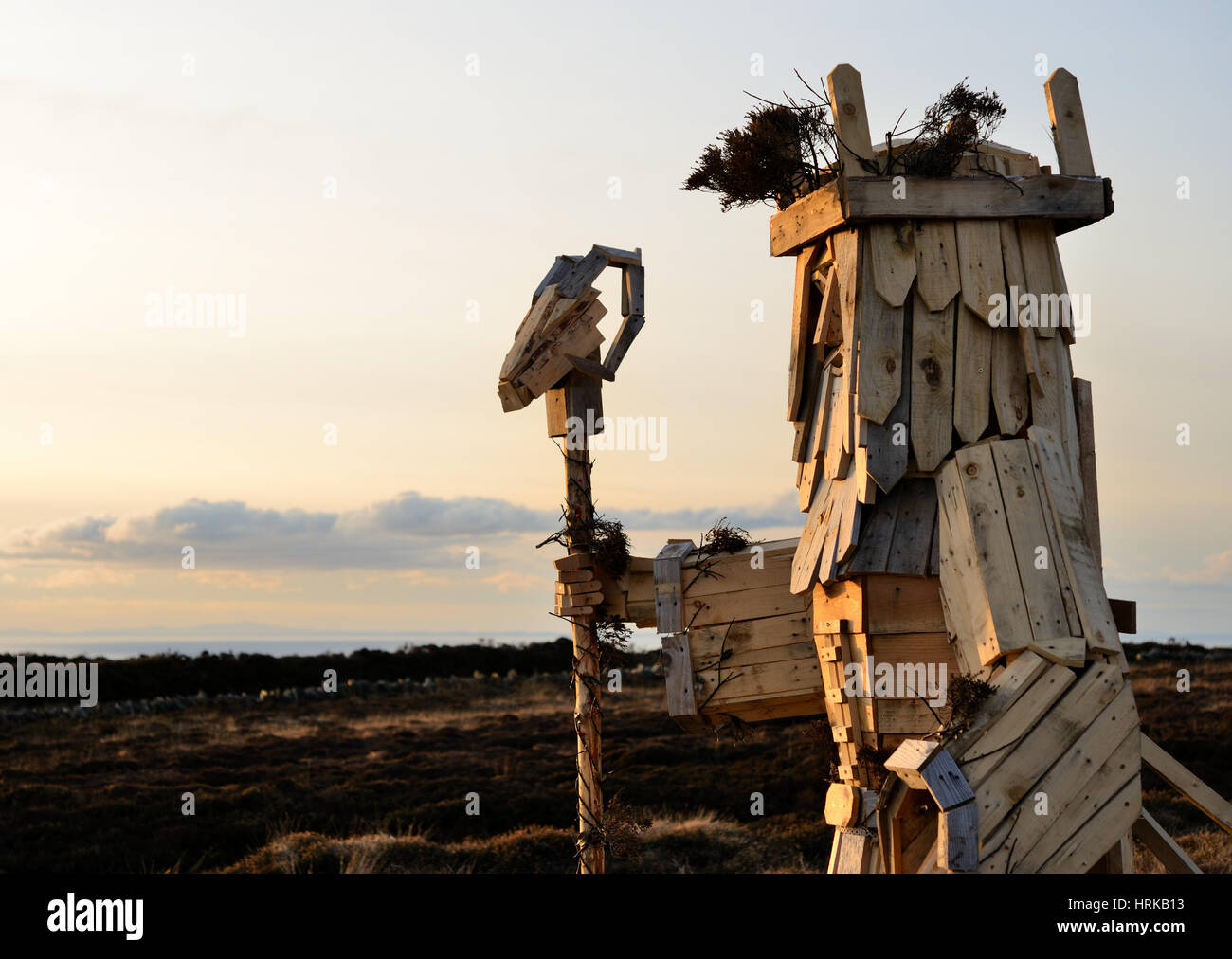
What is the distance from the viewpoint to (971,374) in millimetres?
5527

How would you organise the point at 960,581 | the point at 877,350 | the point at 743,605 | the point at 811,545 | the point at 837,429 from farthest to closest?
the point at 743,605 → the point at 811,545 → the point at 837,429 → the point at 877,350 → the point at 960,581

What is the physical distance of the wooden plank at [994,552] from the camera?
5004mm

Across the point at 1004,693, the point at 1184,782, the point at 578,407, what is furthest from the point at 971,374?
the point at 578,407

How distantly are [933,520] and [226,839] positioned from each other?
511 inches

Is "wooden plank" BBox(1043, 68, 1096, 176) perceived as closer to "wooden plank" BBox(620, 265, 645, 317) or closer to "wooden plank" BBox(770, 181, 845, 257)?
"wooden plank" BBox(770, 181, 845, 257)

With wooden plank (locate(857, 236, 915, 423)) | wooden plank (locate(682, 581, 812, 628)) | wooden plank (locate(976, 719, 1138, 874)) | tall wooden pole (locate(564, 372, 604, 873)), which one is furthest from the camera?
tall wooden pole (locate(564, 372, 604, 873))

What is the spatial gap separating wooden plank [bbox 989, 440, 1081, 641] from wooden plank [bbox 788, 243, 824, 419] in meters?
1.22

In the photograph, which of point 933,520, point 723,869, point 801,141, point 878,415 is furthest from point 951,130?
point 723,869

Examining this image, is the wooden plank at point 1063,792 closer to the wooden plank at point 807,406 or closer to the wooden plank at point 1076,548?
the wooden plank at point 1076,548

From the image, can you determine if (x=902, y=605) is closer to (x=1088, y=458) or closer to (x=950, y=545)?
(x=950, y=545)

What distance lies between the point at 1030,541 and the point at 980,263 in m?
1.30

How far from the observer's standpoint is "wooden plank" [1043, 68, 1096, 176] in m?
5.84

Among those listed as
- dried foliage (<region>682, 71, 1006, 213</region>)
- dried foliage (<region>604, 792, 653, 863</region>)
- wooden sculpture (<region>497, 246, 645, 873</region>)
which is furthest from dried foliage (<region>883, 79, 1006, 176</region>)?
dried foliage (<region>604, 792, 653, 863</region>)

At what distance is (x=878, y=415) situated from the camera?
543 cm
